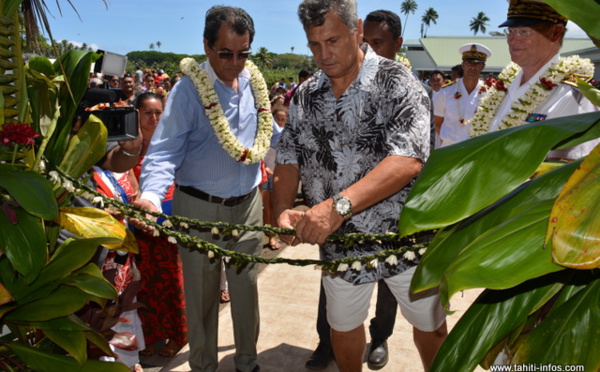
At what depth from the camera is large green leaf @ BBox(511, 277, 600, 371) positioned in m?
0.77

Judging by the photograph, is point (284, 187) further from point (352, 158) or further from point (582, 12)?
point (582, 12)

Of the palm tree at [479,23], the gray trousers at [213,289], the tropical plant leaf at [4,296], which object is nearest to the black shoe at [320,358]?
the gray trousers at [213,289]

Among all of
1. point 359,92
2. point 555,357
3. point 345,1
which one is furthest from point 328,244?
point 555,357

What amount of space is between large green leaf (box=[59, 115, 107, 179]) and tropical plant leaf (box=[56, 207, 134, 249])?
250 mm

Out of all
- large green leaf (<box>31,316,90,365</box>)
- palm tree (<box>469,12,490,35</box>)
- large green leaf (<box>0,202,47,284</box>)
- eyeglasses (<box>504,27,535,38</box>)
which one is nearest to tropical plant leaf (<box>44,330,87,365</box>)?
large green leaf (<box>31,316,90,365</box>)

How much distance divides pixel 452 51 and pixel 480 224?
2441 inches

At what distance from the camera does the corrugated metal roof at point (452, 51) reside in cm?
5297

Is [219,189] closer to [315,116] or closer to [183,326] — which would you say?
[315,116]

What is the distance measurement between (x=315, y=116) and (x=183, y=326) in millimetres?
2258

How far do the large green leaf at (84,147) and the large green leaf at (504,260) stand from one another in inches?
67.8

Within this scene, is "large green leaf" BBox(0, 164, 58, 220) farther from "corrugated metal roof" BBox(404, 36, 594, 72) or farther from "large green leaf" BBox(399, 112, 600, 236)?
"corrugated metal roof" BBox(404, 36, 594, 72)

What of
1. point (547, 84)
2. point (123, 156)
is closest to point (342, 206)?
point (123, 156)

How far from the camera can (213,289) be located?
10.9 feet

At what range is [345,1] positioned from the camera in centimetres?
230
